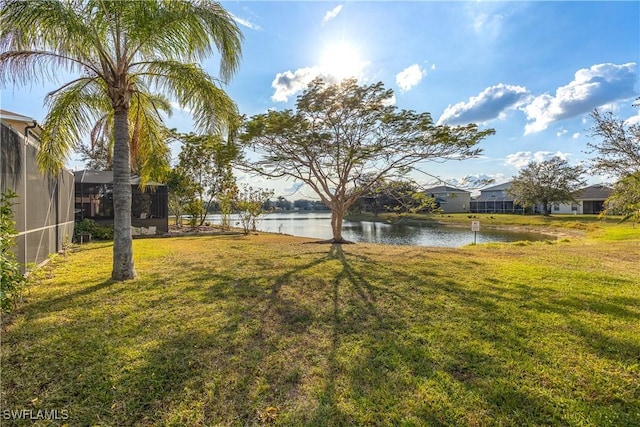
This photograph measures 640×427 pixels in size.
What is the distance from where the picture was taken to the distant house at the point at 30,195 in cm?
441

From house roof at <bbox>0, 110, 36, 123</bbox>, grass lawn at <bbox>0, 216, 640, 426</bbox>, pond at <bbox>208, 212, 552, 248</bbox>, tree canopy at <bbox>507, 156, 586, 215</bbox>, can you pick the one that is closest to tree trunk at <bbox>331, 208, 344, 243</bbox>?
pond at <bbox>208, 212, 552, 248</bbox>

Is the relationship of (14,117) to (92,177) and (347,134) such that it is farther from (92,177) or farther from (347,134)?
(347,134)

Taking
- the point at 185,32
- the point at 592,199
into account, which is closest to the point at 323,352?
the point at 185,32

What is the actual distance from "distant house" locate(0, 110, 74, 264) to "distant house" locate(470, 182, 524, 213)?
5089 centimetres

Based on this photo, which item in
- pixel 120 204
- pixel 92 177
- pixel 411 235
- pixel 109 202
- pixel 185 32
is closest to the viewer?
pixel 185 32

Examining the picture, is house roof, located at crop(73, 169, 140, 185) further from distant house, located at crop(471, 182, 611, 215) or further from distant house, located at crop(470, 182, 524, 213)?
distant house, located at crop(470, 182, 524, 213)

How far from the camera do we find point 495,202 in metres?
48.6

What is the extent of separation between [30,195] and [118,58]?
2746 millimetres

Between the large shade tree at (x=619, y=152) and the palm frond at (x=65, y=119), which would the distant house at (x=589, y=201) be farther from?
the palm frond at (x=65, y=119)

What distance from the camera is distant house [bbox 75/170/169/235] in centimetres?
1209

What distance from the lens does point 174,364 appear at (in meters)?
2.61

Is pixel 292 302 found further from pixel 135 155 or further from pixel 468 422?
pixel 135 155

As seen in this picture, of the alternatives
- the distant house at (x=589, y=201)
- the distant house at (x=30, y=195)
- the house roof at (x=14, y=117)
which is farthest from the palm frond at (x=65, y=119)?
the distant house at (x=589, y=201)

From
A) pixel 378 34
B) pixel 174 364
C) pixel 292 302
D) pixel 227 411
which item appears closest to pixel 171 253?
pixel 292 302
